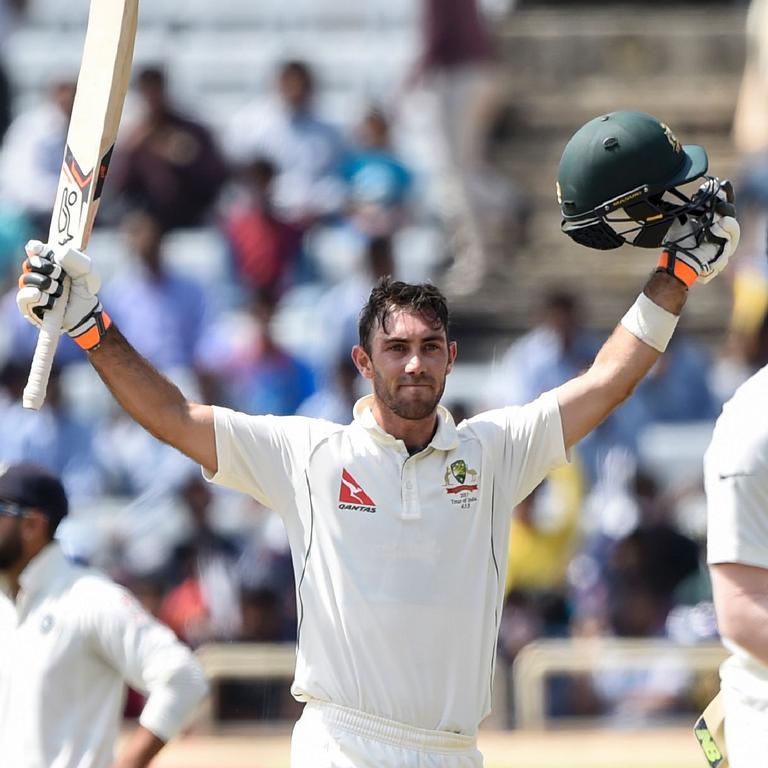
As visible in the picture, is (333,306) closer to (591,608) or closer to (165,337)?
(165,337)

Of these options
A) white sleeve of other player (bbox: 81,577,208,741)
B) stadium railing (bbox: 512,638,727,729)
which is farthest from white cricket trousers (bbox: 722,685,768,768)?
stadium railing (bbox: 512,638,727,729)

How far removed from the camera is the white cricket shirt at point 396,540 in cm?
383

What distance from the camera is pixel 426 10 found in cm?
1021

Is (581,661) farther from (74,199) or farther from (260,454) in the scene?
(74,199)

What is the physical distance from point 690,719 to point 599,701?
0.35 metres

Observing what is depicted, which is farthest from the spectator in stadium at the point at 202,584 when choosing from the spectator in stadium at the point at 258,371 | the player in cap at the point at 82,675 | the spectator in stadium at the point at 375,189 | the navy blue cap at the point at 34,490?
the player in cap at the point at 82,675

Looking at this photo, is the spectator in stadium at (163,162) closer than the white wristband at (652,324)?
No

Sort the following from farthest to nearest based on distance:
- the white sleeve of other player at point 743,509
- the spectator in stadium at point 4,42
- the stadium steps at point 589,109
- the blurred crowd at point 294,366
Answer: the spectator in stadium at point 4,42, the stadium steps at point 589,109, the blurred crowd at point 294,366, the white sleeve of other player at point 743,509

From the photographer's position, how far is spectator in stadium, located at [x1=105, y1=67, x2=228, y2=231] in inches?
380

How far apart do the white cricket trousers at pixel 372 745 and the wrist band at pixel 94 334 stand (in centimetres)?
88

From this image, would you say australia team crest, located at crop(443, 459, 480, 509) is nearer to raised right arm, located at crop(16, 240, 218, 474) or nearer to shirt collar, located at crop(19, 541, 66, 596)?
raised right arm, located at crop(16, 240, 218, 474)

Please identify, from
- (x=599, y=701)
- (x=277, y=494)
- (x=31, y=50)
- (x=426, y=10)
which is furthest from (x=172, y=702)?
(x=31, y=50)

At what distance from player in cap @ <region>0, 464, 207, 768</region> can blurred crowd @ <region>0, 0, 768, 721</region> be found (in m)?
2.58

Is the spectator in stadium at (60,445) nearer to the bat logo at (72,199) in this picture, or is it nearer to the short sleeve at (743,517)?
the bat logo at (72,199)
